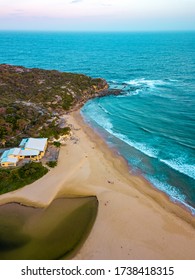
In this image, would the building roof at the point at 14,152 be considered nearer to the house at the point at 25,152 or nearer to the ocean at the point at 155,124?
the house at the point at 25,152

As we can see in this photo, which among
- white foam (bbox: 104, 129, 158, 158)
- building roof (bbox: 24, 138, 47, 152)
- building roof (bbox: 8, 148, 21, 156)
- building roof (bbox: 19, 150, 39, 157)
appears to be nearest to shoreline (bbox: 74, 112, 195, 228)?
white foam (bbox: 104, 129, 158, 158)

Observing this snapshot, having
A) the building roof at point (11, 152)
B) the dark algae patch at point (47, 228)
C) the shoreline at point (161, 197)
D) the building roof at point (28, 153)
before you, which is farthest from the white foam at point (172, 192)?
the building roof at point (11, 152)

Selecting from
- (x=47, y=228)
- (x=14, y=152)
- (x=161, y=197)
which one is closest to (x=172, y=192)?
(x=161, y=197)

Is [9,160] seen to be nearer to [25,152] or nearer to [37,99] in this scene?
[25,152]

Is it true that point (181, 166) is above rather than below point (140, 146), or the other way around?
below

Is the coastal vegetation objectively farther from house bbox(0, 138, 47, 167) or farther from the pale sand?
house bbox(0, 138, 47, 167)

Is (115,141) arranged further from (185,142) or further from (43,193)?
(43,193)

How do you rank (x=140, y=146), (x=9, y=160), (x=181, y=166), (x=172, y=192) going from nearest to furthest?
(x=172, y=192)
(x=9, y=160)
(x=181, y=166)
(x=140, y=146)
